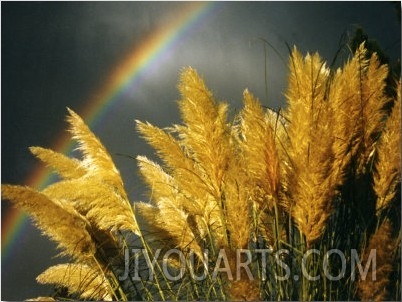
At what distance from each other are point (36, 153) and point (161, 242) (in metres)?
0.70

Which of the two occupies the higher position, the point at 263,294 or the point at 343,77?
the point at 343,77

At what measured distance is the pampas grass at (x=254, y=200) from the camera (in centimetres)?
171

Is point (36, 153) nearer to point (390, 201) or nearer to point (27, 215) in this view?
point (27, 215)

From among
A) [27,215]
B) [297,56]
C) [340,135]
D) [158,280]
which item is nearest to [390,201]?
[340,135]

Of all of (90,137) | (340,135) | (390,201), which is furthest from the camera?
(90,137)

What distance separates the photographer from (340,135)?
74.2 inches

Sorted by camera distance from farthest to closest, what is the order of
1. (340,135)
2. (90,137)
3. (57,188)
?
(90,137)
(57,188)
(340,135)

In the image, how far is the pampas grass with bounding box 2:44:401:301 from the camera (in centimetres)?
171

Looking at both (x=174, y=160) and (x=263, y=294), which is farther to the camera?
(x=174, y=160)

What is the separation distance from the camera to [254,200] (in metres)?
1.92

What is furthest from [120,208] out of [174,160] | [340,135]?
[340,135]

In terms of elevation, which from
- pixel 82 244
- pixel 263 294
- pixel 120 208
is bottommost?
pixel 263 294

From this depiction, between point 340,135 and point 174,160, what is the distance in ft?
2.10

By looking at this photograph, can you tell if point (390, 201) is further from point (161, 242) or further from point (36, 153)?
point (36, 153)
